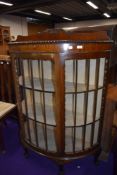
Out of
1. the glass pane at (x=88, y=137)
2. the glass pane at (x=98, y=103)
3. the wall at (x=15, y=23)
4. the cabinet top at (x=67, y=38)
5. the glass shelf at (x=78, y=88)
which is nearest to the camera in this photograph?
the cabinet top at (x=67, y=38)

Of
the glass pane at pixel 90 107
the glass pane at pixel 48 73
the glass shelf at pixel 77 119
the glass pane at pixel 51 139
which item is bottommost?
the glass pane at pixel 51 139

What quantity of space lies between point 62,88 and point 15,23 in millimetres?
7859

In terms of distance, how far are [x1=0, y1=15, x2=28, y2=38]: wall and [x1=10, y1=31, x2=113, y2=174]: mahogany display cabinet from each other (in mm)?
6894

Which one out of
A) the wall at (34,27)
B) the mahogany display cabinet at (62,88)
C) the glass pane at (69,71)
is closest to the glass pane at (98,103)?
the mahogany display cabinet at (62,88)

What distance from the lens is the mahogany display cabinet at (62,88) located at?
3.59 ft

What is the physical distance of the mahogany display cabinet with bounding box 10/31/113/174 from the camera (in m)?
1.09

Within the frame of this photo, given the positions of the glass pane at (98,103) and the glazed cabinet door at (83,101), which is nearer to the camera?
the glazed cabinet door at (83,101)

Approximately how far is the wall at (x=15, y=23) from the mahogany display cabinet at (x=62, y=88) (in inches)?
271

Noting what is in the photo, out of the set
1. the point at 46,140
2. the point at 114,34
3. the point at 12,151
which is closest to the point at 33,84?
the point at 46,140

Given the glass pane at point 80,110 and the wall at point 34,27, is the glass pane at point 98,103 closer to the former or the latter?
the glass pane at point 80,110

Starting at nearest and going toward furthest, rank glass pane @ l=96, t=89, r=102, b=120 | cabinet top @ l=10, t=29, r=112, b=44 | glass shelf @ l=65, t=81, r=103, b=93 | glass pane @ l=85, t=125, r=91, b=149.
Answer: cabinet top @ l=10, t=29, r=112, b=44 → glass shelf @ l=65, t=81, r=103, b=93 → glass pane @ l=96, t=89, r=102, b=120 → glass pane @ l=85, t=125, r=91, b=149

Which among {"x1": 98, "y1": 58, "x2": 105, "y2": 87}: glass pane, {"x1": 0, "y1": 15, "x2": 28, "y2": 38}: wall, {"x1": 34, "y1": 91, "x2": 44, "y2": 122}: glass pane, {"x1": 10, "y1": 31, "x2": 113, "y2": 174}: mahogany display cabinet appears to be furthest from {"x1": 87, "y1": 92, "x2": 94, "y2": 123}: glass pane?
{"x1": 0, "y1": 15, "x2": 28, "y2": 38}: wall

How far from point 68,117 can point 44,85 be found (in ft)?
1.13

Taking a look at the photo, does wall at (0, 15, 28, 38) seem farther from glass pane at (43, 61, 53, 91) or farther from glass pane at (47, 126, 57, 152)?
glass pane at (47, 126, 57, 152)
